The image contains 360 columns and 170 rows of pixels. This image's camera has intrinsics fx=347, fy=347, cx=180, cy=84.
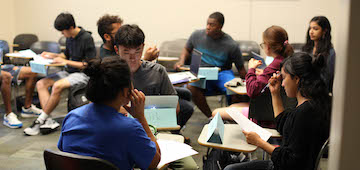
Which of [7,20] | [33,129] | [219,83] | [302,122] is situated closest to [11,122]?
[33,129]

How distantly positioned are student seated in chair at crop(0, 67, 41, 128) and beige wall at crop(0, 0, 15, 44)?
7.99ft

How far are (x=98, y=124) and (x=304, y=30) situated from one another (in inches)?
202

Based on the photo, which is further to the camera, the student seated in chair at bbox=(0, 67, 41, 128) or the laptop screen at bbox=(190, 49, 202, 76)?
the student seated in chair at bbox=(0, 67, 41, 128)

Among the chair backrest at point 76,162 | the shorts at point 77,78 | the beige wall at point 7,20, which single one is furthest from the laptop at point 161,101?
the beige wall at point 7,20

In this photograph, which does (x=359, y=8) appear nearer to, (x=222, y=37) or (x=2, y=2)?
(x=222, y=37)

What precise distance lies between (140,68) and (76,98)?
4.89ft

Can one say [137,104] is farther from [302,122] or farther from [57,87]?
[57,87]

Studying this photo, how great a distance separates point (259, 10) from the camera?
5902 millimetres

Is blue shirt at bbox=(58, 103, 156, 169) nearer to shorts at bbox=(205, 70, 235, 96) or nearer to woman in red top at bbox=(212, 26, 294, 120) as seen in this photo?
woman in red top at bbox=(212, 26, 294, 120)

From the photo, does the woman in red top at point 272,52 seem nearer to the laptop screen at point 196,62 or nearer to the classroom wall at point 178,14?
the laptop screen at point 196,62

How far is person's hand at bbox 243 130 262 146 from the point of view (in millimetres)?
1838

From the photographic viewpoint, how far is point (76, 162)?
1275 mm

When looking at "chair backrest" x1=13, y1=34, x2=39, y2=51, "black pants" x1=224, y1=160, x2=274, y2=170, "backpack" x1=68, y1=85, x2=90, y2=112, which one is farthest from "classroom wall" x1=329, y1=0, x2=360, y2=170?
"chair backrest" x1=13, y1=34, x2=39, y2=51

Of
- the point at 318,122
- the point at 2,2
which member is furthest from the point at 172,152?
the point at 2,2
